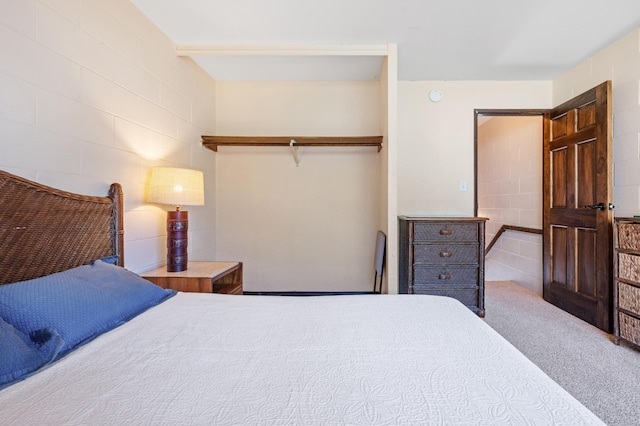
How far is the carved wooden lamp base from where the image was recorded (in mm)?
1872

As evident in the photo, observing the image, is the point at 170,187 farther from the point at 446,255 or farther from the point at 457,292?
the point at 457,292

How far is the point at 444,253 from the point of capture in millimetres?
2406

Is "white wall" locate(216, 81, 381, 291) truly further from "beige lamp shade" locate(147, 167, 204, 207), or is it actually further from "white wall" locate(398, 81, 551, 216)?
"beige lamp shade" locate(147, 167, 204, 207)

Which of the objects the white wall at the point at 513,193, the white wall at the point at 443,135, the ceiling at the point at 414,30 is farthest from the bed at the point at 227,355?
the white wall at the point at 513,193

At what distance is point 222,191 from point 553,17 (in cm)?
319

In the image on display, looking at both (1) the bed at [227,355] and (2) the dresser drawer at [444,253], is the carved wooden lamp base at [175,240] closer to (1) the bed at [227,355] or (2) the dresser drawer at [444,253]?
(1) the bed at [227,355]

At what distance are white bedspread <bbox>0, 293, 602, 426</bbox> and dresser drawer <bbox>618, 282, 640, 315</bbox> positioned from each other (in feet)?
5.86

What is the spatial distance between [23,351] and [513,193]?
14.5 ft

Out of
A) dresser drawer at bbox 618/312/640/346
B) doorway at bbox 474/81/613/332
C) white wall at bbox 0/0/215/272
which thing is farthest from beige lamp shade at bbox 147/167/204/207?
dresser drawer at bbox 618/312/640/346

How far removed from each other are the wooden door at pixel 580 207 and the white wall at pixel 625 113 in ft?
0.44

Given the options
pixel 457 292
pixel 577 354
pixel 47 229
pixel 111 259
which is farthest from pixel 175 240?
pixel 577 354

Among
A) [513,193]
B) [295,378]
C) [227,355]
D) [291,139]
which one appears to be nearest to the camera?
[295,378]

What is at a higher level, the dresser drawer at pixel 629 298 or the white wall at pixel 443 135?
the white wall at pixel 443 135

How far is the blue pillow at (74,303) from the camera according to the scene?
0.88 meters
